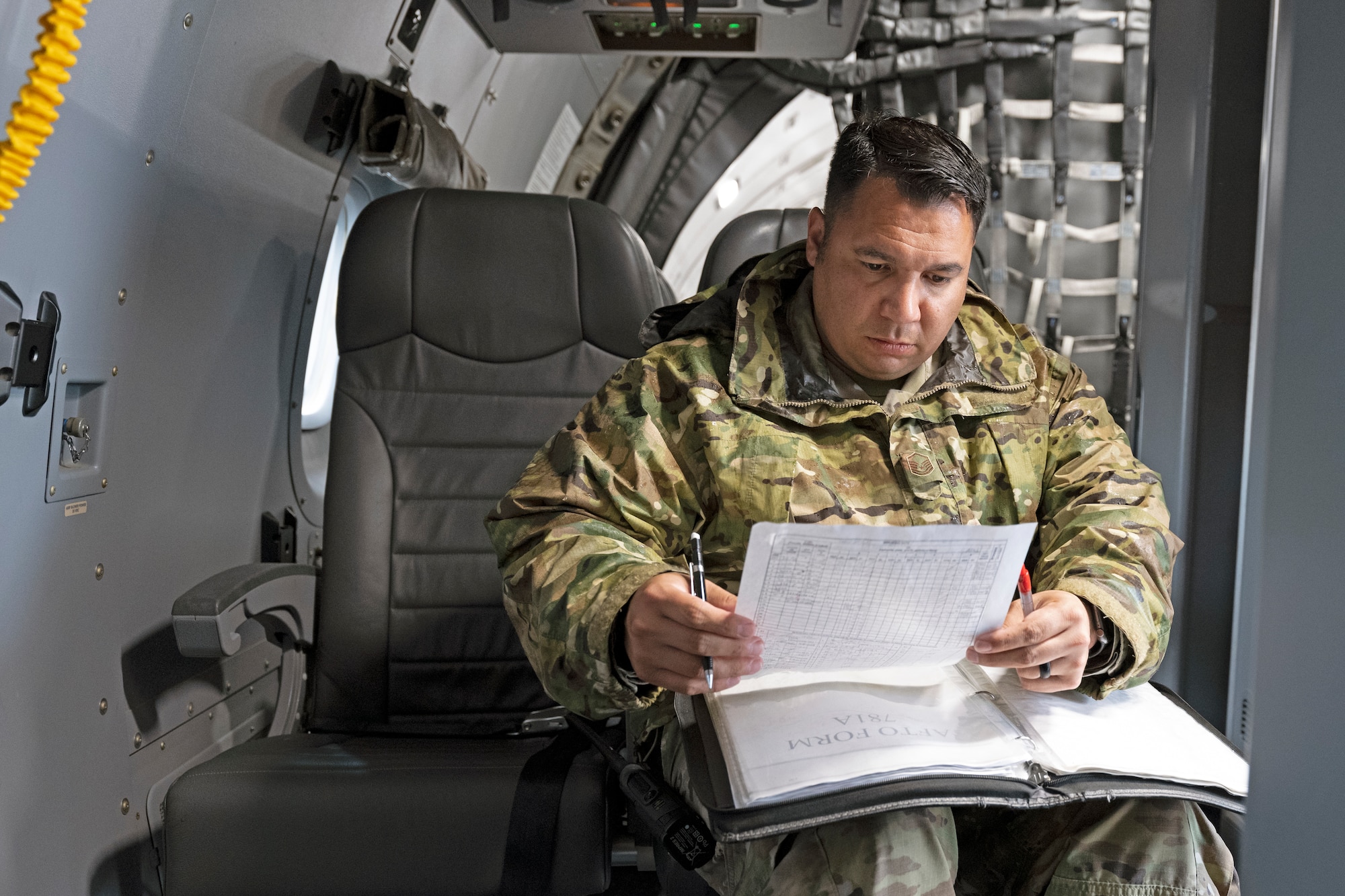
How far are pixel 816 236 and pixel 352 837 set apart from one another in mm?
1248

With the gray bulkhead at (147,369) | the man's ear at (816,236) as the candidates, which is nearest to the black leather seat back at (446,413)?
the gray bulkhead at (147,369)

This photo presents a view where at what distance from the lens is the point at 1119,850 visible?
4.34 feet

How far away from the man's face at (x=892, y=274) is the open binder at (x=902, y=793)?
2.42 feet

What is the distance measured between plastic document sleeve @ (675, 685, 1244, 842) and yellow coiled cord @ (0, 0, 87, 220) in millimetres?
1161

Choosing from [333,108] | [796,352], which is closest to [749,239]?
[796,352]

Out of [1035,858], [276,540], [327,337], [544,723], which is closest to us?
[1035,858]

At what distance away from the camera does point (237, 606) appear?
74.4 inches

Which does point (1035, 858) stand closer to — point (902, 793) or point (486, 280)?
point (902, 793)

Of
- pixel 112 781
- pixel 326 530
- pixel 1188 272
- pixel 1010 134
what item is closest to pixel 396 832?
pixel 112 781

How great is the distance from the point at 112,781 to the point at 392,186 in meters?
1.92

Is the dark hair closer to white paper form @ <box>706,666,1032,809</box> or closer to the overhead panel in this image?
white paper form @ <box>706,666,1032,809</box>

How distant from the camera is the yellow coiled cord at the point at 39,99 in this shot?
141cm

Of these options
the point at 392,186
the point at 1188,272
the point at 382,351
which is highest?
the point at 392,186

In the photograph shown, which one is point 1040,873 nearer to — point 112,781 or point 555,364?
point 555,364
